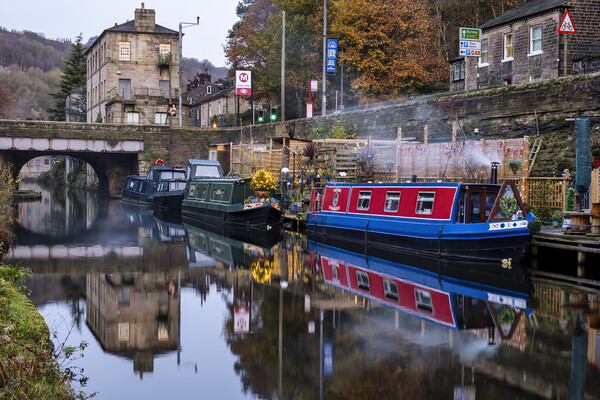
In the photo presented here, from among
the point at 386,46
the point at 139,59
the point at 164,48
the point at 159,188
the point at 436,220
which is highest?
→ the point at 164,48

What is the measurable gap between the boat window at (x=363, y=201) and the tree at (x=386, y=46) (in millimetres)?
18433

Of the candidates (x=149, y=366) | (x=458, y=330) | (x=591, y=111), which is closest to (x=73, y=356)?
(x=149, y=366)

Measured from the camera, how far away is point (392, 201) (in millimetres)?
18250

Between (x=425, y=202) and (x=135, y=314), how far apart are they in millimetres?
8314

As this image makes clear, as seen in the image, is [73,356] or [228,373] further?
[73,356]

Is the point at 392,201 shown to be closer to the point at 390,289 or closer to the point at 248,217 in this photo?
the point at 390,289

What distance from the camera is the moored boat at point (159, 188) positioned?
3450 centimetres

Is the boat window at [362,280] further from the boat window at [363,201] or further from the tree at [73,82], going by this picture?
the tree at [73,82]

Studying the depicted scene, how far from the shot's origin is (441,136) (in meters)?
24.7

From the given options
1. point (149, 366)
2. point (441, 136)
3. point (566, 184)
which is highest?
point (441, 136)

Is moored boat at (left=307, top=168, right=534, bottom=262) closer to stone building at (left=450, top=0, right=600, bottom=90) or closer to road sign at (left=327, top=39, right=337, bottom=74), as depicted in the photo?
stone building at (left=450, top=0, right=600, bottom=90)

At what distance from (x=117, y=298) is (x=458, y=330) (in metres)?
5.82

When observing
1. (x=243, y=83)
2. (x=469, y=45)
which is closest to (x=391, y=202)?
(x=469, y=45)

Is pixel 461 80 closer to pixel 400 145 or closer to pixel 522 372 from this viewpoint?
pixel 400 145
